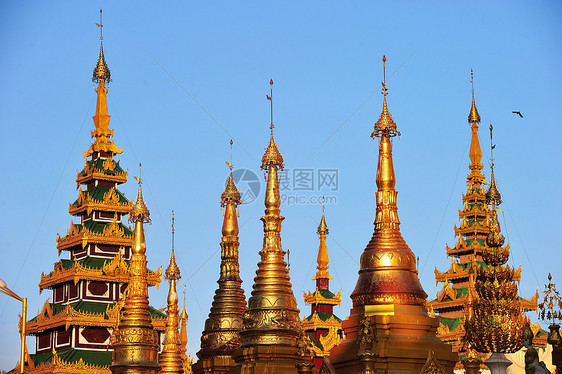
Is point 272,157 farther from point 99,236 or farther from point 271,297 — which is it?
point 99,236

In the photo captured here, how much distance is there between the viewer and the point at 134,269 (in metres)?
52.2

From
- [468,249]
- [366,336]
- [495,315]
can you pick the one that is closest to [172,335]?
[366,336]

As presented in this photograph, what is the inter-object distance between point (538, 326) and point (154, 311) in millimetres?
23626

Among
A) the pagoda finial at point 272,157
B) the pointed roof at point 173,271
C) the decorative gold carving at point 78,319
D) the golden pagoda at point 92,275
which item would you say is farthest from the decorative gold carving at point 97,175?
the pagoda finial at point 272,157

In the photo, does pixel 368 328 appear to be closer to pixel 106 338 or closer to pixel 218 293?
pixel 218 293

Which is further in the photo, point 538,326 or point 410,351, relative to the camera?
point 538,326

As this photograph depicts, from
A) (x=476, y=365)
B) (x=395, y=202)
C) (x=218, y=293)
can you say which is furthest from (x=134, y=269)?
(x=476, y=365)

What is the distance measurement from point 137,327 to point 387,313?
595 inches

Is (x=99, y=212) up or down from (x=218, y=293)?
up

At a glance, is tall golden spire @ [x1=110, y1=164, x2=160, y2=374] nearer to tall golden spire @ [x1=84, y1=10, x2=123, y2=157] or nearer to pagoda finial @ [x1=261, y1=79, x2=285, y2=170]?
pagoda finial @ [x1=261, y1=79, x2=285, y2=170]

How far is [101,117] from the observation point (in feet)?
258

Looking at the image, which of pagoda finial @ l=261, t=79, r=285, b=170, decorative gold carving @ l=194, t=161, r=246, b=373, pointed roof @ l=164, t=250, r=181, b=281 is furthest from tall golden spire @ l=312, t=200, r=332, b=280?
pagoda finial @ l=261, t=79, r=285, b=170

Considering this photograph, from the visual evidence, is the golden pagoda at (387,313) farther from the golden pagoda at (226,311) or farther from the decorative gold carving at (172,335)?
the decorative gold carving at (172,335)

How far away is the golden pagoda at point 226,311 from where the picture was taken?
49.1 metres
